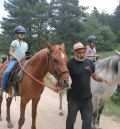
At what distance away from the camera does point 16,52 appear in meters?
7.68

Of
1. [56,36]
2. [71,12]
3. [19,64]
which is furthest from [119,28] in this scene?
[19,64]

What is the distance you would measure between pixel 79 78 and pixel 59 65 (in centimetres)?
46

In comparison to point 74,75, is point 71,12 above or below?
above

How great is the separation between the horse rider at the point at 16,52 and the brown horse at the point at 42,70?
1.99 ft

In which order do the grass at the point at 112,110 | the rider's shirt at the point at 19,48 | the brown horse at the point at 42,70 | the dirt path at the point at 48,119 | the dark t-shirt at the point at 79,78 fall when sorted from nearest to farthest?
the brown horse at the point at 42,70 < the dark t-shirt at the point at 79,78 < the rider's shirt at the point at 19,48 < the dirt path at the point at 48,119 < the grass at the point at 112,110

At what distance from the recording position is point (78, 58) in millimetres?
5828

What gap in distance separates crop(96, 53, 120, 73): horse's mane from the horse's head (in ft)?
6.28

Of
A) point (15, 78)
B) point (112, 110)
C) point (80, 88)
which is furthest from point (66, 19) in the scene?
point (80, 88)

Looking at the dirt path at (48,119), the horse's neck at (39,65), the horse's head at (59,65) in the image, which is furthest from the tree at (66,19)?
the horse's head at (59,65)

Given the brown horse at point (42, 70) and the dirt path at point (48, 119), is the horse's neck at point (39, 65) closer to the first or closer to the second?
the brown horse at point (42, 70)

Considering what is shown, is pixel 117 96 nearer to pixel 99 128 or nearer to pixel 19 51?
pixel 99 128

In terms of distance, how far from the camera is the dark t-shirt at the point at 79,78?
19.0 ft

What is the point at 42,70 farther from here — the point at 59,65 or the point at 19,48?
the point at 19,48

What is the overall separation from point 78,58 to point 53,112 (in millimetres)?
4481
